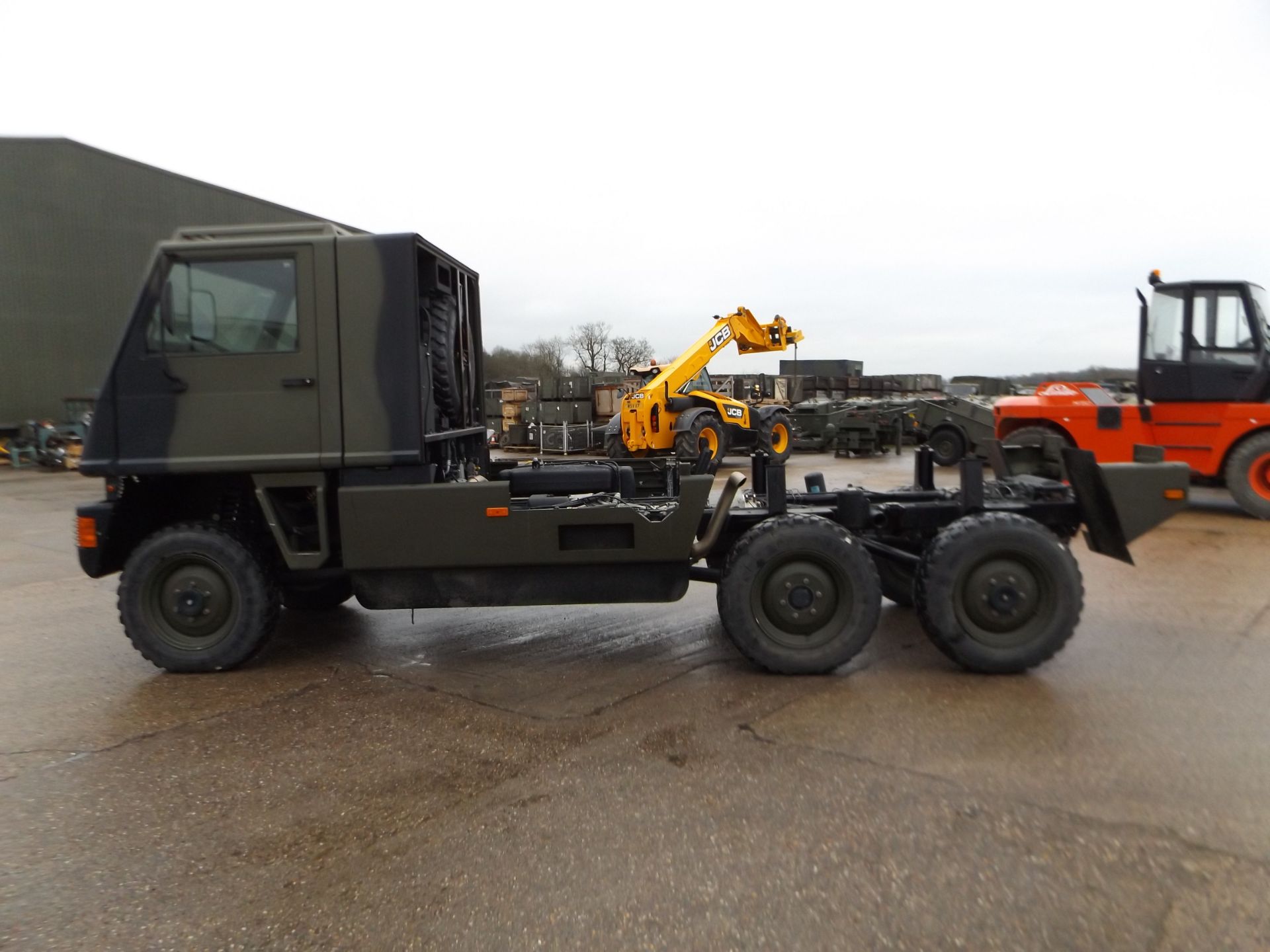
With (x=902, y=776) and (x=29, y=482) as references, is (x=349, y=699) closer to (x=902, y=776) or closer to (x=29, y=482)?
(x=902, y=776)

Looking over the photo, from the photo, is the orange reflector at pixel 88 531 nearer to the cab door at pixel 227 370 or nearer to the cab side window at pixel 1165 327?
the cab door at pixel 227 370

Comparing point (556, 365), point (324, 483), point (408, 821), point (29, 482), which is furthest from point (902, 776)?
point (556, 365)

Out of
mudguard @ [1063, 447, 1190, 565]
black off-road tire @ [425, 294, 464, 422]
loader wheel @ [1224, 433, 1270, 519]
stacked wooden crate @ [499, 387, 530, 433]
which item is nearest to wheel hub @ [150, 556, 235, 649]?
black off-road tire @ [425, 294, 464, 422]

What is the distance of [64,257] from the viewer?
27.7 meters

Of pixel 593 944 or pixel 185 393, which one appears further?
pixel 185 393

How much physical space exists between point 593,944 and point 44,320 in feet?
104

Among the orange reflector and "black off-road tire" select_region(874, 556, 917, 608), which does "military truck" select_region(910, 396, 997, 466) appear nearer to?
"black off-road tire" select_region(874, 556, 917, 608)

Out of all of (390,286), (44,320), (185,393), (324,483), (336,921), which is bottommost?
(336,921)

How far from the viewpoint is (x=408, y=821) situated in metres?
3.48

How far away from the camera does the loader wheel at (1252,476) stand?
415 inches

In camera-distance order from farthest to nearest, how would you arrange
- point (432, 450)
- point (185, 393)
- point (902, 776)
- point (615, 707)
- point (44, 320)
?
point (44, 320), point (432, 450), point (185, 393), point (615, 707), point (902, 776)

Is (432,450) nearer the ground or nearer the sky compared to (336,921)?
nearer the sky

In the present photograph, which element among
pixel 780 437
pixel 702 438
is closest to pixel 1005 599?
pixel 702 438

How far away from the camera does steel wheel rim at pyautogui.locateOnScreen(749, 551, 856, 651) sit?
498 cm
